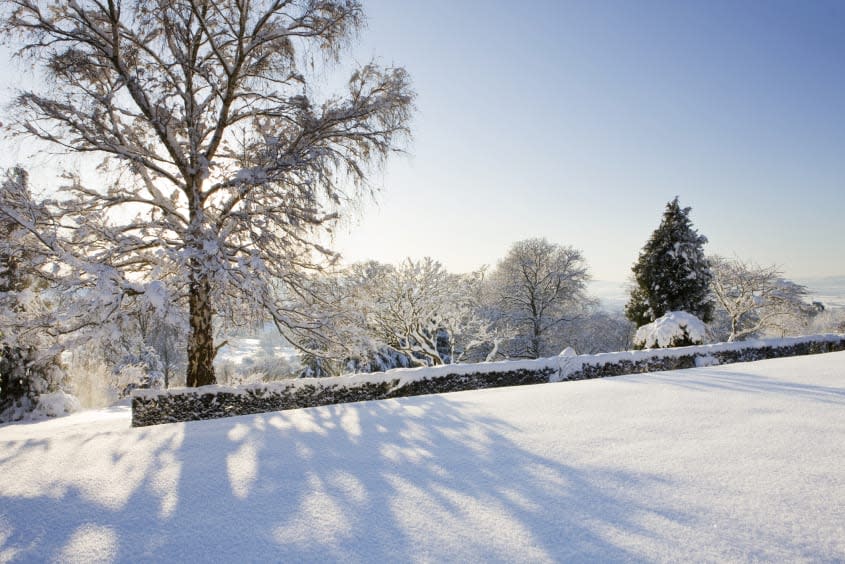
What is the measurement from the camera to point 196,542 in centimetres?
271

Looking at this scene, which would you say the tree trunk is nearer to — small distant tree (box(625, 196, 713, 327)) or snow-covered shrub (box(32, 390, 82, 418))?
snow-covered shrub (box(32, 390, 82, 418))

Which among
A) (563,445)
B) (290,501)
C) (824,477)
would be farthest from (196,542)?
(824,477)

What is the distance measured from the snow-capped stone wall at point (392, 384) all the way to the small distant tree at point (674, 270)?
6.33 meters

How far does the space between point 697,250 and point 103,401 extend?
29013 millimetres

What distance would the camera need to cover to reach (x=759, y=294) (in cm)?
2380

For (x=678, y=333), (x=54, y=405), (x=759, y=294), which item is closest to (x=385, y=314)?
(x=54, y=405)

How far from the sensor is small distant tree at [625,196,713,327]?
1927 cm

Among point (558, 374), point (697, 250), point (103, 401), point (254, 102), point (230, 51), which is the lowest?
point (103, 401)

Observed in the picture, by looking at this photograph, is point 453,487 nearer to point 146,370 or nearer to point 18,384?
point 18,384

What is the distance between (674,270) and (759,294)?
346 inches

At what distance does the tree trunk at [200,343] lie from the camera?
340 inches

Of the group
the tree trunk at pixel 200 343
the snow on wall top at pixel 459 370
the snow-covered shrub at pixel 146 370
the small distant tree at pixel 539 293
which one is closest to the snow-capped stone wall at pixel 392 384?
the snow on wall top at pixel 459 370

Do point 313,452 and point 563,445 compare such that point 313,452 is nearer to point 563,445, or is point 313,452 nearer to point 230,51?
point 563,445

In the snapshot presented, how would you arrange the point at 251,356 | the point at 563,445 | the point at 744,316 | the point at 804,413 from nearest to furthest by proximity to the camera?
the point at 563,445 → the point at 804,413 → the point at 744,316 → the point at 251,356
